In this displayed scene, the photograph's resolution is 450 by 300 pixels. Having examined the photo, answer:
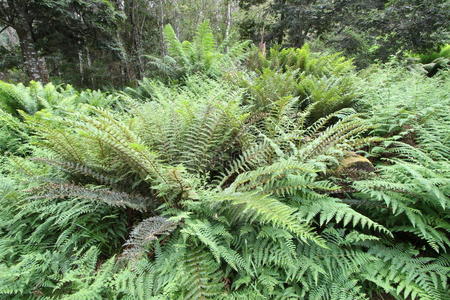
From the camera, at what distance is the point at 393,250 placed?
156 cm

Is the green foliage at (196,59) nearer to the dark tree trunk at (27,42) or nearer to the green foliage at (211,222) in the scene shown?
the green foliage at (211,222)

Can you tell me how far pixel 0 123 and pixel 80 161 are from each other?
2056mm

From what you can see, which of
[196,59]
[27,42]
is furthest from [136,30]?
[196,59]

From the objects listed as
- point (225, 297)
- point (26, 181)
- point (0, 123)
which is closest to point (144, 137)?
point (26, 181)

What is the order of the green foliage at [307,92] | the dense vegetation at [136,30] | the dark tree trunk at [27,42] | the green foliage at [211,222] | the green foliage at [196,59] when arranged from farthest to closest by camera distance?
the dense vegetation at [136,30], the dark tree trunk at [27,42], the green foliage at [196,59], the green foliage at [307,92], the green foliage at [211,222]

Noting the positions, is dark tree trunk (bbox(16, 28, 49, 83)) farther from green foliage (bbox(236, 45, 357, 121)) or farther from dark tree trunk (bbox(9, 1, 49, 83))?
green foliage (bbox(236, 45, 357, 121))

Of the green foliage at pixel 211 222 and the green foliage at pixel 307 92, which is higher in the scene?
the green foliage at pixel 307 92

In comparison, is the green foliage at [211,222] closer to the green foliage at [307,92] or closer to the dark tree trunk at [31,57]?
the green foliage at [307,92]

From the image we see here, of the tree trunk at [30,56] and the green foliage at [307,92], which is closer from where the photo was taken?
the green foliage at [307,92]

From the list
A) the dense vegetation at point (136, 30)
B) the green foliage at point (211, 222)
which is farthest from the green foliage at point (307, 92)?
the dense vegetation at point (136, 30)

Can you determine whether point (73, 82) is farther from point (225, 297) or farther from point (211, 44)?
point (225, 297)

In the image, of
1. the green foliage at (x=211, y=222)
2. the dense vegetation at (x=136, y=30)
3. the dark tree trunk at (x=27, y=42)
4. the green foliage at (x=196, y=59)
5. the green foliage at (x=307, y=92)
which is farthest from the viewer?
the dense vegetation at (x=136, y=30)

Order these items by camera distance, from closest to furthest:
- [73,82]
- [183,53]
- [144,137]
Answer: [144,137] < [183,53] < [73,82]

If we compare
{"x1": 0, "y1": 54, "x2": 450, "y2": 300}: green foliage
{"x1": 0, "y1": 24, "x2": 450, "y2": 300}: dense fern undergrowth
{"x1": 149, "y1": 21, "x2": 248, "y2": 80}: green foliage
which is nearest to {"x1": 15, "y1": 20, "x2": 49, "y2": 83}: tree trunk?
{"x1": 149, "y1": 21, "x2": 248, "y2": 80}: green foliage
